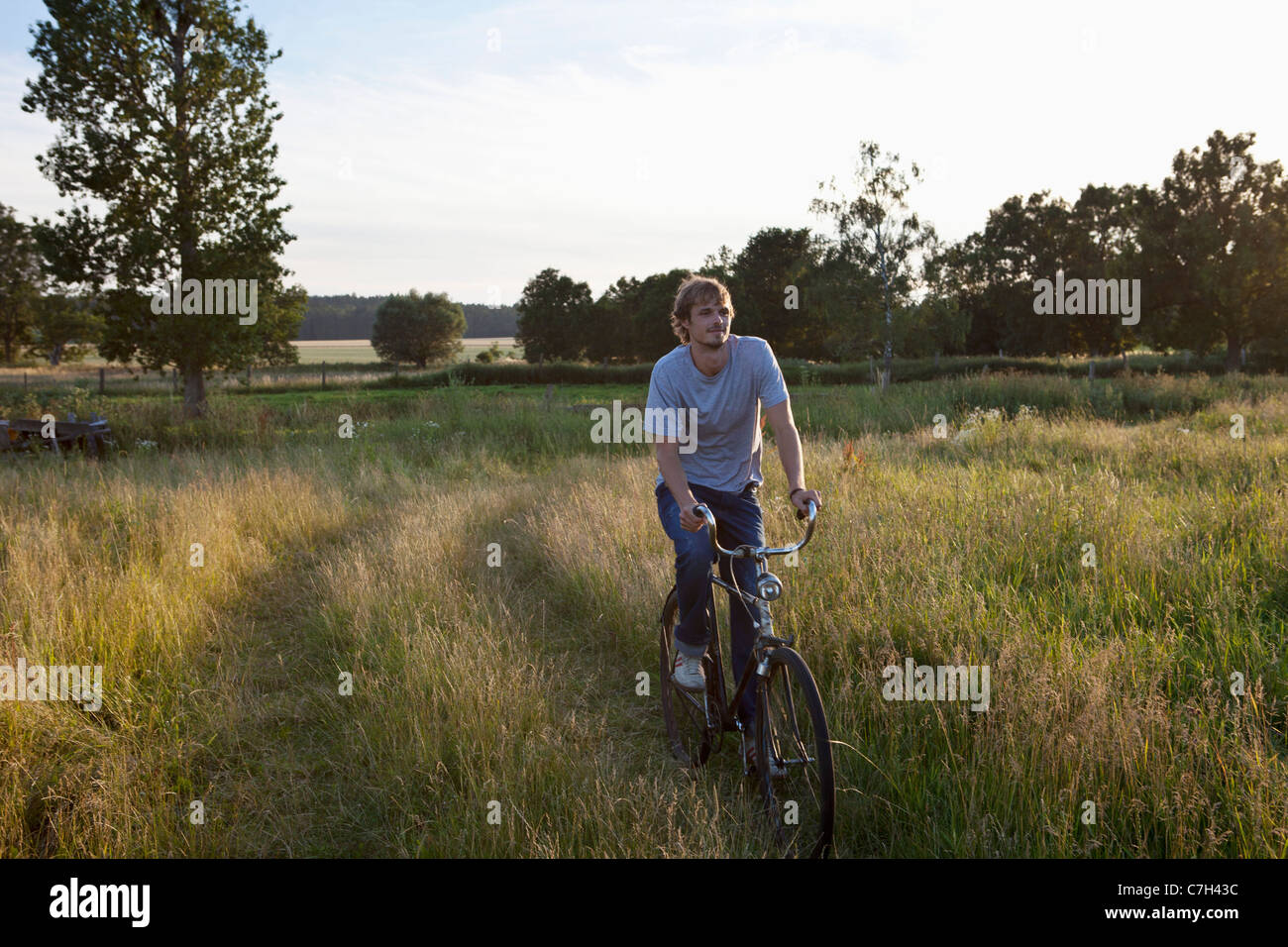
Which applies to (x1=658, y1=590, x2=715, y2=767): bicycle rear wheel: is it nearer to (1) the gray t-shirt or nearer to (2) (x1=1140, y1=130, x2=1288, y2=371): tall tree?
(1) the gray t-shirt

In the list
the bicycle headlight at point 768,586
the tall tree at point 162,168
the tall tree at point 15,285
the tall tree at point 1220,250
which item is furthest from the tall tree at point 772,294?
the tall tree at point 15,285

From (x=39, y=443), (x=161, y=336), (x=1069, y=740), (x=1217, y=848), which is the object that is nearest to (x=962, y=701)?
(x=1069, y=740)

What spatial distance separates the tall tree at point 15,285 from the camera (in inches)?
2156

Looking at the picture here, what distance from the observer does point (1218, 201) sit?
118ft

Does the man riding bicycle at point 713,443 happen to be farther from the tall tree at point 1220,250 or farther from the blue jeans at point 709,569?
the tall tree at point 1220,250

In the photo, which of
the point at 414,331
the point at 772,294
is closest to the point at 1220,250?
the point at 772,294

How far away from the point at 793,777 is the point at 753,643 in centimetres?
57

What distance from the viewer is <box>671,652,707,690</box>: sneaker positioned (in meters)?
3.61

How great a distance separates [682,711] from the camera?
4.00 meters

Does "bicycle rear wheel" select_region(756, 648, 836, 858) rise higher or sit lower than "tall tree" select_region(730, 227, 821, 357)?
lower

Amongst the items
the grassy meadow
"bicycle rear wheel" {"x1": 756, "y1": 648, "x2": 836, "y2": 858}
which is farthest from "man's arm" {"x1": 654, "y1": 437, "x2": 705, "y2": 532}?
the grassy meadow

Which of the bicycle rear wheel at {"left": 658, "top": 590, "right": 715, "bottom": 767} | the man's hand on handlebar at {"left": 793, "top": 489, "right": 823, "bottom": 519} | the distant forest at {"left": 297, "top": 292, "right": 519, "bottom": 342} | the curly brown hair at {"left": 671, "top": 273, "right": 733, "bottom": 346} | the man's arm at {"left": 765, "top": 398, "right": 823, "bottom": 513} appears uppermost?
the distant forest at {"left": 297, "top": 292, "right": 519, "bottom": 342}

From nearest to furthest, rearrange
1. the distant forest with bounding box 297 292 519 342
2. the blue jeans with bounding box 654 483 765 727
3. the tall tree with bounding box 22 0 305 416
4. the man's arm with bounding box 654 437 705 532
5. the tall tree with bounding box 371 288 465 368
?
the man's arm with bounding box 654 437 705 532
the blue jeans with bounding box 654 483 765 727
the tall tree with bounding box 22 0 305 416
the tall tree with bounding box 371 288 465 368
the distant forest with bounding box 297 292 519 342
